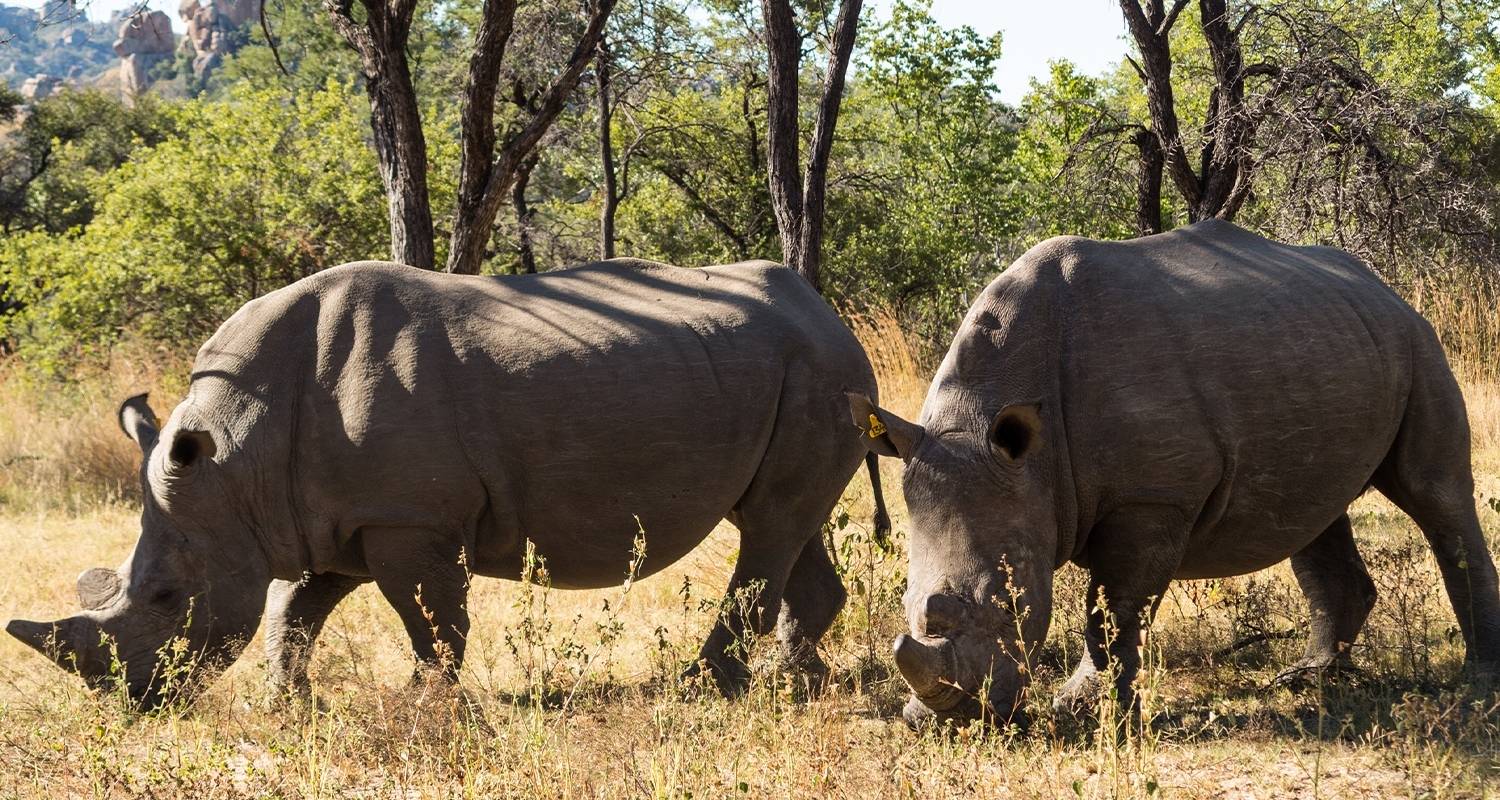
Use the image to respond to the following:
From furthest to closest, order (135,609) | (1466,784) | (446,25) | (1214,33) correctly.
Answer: (446,25) < (1214,33) < (135,609) < (1466,784)

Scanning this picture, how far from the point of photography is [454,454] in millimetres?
5625

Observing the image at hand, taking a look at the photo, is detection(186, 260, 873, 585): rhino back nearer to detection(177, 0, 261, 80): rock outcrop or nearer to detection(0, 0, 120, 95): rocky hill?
detection(0, 0, 120, 95): rocky hill

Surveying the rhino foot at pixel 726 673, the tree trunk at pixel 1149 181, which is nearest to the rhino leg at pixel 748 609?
the rhino foot at pixel 726 673

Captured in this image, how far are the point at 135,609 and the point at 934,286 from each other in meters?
17.5

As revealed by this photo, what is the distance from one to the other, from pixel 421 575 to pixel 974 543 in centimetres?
222

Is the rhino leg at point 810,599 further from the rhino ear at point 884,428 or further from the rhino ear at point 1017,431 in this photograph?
the rhino ear at point 1017,431

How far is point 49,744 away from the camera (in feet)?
13.9

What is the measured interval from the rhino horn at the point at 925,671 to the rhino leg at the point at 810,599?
198 cm

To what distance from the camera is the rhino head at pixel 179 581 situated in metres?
5.42

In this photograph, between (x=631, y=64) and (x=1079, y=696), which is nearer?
(x=1079, y=696)

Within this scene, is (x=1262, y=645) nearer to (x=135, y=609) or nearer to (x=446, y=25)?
(x=135, y=609)

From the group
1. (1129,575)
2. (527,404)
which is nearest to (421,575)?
(527,404)

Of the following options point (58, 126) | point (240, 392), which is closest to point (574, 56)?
point (240, 392)

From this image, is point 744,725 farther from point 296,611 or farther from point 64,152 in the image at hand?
point 64,152
